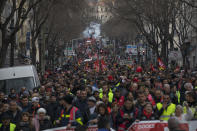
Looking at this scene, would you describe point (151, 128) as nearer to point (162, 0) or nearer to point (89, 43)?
point (162, 0)

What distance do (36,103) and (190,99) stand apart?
3.52 m

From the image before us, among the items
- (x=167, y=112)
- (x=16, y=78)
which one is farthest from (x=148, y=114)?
(x=16, y=78)

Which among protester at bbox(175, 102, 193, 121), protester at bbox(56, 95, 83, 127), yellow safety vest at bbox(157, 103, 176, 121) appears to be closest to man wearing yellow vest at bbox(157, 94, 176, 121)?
yellow safety vest at bbox(157, 103, 176, 121)

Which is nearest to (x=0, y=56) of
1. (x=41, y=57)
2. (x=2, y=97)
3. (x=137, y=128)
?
(x=2, y=97)

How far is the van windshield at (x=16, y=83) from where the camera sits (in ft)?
→ 62.2

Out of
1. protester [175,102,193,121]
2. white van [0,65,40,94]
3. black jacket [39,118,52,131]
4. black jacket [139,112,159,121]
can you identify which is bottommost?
black jacket [39,118,52,131]

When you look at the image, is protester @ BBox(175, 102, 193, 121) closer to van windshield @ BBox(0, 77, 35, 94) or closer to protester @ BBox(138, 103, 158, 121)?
protester @ BBox(138, 103, 158, 121)

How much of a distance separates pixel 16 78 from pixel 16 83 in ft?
0.66

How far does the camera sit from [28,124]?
1014 cm

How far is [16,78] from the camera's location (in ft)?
62.5

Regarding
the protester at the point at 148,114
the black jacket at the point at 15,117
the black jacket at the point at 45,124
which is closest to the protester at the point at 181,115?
the protester at the point at 148,114

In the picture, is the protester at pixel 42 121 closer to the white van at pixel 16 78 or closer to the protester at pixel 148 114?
the protester at pixel 148 114

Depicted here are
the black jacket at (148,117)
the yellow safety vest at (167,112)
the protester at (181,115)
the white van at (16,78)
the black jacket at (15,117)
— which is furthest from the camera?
the white van at (16,78)

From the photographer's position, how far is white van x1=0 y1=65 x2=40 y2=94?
18969 millimetres
